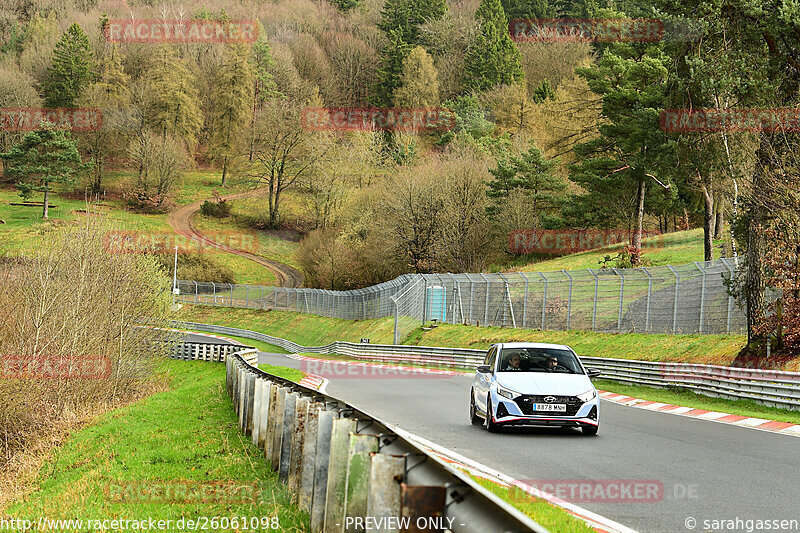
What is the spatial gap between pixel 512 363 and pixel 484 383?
597 mm

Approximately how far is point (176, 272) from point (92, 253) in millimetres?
60551

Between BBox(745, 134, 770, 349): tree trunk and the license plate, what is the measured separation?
11336 millimetres

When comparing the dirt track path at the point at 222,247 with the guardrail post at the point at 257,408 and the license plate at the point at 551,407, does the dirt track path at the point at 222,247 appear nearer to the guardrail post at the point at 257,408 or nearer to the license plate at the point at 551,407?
the license plate at the point at 551,407

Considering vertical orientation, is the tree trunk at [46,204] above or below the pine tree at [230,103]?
below

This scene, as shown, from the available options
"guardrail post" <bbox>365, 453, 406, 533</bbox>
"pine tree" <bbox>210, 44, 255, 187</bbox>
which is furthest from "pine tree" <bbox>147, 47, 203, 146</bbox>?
"guardrail post" <bbox>365, 453, 406, 533</bbox>

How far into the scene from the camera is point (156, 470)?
1064 centimetres

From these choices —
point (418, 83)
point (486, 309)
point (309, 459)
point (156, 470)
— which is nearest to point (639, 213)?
point (486, 309)

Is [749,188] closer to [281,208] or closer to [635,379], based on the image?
[635,379]

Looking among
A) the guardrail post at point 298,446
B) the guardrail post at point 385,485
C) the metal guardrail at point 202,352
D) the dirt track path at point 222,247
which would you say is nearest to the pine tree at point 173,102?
the dirt track path at point 222,247

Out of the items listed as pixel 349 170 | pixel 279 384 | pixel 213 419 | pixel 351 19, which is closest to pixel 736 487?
pixel 279 384

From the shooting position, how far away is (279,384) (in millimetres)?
10164

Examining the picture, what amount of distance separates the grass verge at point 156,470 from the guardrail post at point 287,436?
16cm

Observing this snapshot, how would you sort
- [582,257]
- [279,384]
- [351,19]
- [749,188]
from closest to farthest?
[279,384] < [749,188] < [582,257] < [351,19]

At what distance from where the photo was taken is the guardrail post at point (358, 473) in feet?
18.8
